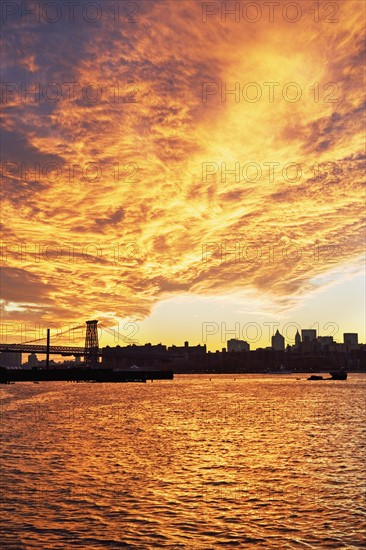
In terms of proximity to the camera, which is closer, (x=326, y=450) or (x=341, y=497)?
(x=341, y=497)

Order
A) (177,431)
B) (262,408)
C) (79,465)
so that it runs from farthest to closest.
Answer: (262,408), (177,431), (79,465)

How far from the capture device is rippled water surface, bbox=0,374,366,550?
20.5 meters

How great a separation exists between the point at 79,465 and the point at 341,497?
15.9 metres

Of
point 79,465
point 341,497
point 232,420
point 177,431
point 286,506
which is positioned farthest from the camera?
point 232,420

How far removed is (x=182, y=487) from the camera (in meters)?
28.1

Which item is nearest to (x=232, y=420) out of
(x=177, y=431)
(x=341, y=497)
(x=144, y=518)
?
(x=177, y=431)

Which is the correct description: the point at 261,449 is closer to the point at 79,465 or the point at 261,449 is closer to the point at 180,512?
the point at 79,465

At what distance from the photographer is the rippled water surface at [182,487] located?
2048 centimetres

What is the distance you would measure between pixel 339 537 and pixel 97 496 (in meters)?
11.6

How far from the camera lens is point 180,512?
76.9ft

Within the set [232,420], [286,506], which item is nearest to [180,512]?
[286,506]

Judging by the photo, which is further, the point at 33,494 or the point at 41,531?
the point at 33,494

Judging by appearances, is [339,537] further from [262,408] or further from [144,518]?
[262,408]

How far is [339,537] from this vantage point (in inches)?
795
